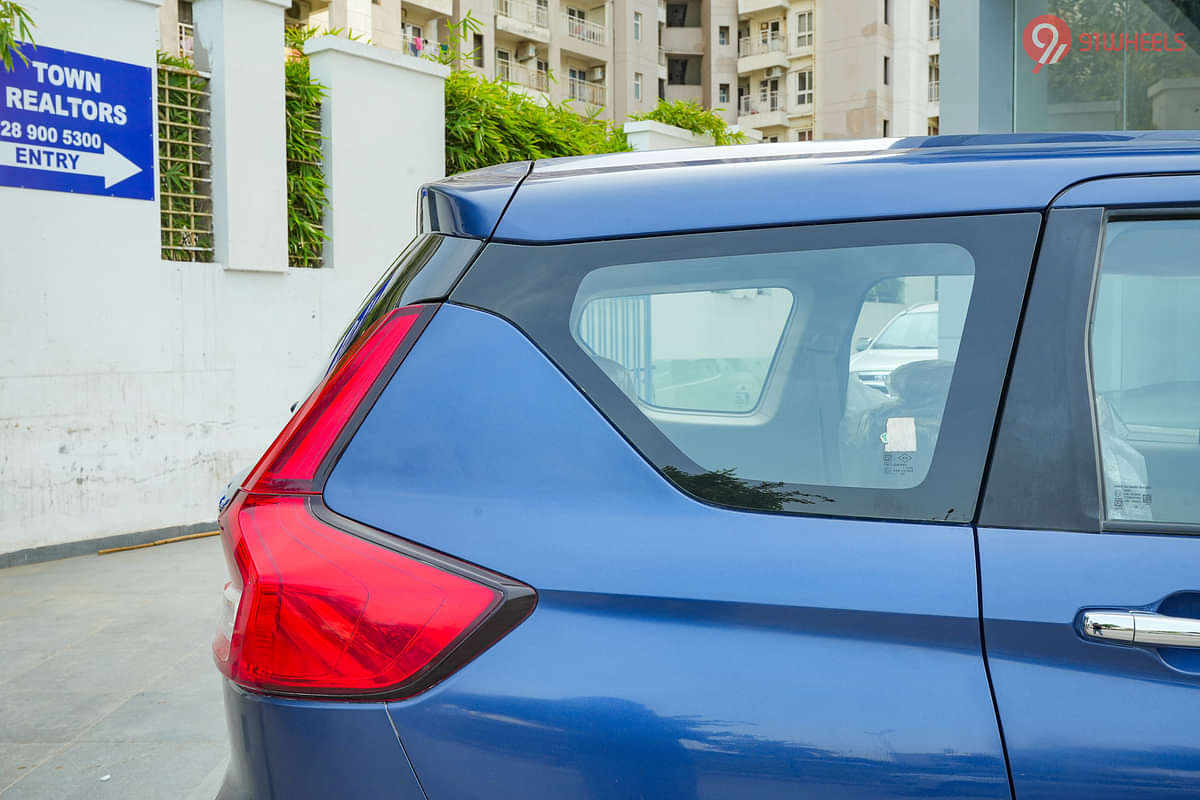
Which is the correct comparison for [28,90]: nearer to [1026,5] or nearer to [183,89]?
[183,89]

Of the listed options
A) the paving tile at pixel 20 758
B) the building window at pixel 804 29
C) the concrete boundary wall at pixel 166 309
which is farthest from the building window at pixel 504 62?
the paving tile at pixel 20 758

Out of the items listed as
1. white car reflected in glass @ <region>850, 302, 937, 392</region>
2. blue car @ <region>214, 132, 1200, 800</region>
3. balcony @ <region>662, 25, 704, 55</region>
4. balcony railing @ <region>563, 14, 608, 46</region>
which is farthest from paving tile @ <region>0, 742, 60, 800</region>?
balcony @ <region>662, 25, 704, 55</region>

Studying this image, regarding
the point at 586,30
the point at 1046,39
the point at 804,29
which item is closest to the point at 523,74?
→ the point at 586,30

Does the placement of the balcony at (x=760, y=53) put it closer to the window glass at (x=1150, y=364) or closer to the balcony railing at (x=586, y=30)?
the balcony railing at (x=586, y=30)

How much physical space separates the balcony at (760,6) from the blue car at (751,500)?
51430 millimetres

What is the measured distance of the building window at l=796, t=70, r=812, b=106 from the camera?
48844 mm

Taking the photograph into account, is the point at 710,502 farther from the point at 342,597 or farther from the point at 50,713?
the point at 50,713

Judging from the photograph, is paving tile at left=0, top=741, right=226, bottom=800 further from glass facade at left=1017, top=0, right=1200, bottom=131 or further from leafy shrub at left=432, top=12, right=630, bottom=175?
leafy shrub at left=432, top=12, right=630, bottom=175

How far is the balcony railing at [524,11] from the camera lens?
122ft

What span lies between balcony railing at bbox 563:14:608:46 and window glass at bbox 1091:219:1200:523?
1634 inches

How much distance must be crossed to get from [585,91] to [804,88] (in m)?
13.3

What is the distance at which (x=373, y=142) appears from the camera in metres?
8.55

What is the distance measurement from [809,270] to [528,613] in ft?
2.00

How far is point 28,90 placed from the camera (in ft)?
20.5
